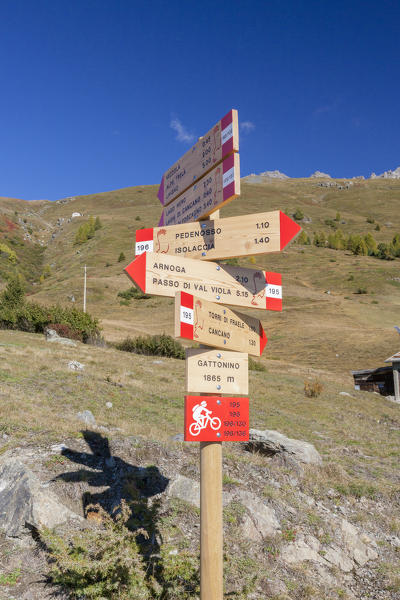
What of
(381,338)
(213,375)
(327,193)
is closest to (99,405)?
(213,375)

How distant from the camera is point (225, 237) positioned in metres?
3.99

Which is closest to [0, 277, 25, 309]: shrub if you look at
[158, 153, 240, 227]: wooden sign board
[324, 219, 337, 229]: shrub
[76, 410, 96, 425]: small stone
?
[76, 410, 96, 425]: small stone

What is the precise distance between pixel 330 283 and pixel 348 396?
44.4m

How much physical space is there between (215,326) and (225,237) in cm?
88

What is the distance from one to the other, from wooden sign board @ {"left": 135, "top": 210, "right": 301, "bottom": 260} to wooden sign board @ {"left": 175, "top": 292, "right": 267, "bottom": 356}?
1.86 ft

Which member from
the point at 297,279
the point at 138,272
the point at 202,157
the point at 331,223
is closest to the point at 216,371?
the point at 138,272

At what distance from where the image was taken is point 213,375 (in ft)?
11.9

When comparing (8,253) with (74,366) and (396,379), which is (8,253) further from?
(396,379)

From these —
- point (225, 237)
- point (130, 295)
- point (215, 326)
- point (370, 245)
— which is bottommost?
point (215, 326)

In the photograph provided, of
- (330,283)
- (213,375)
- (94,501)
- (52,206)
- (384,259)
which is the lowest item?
(94,501)

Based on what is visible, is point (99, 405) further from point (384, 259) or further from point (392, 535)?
point (384, 259)

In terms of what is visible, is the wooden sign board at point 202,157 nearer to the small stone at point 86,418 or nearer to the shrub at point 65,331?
the small stone at point 86,418

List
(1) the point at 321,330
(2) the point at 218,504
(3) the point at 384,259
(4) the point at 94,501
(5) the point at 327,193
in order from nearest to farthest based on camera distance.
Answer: (2) the point at 218,504, (4) the point at 94,501, (1) the point at 321,330, (3) the point at 384,259, (5) the point at 327,193

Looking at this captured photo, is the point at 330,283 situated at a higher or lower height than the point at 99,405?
higher
